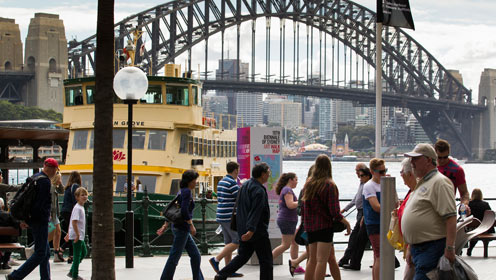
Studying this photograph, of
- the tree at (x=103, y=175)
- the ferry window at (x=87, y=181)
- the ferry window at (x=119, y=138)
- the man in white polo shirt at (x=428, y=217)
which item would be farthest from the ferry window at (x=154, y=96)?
the man in white polo shirt at (x=428, y=217)

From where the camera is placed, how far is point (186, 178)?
8750mm

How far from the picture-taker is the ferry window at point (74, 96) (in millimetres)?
20422

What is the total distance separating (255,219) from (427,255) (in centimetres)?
252

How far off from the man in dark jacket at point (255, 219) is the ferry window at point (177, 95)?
37.2 feet

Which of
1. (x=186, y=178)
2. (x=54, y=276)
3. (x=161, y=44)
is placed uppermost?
(x=161, y=44)

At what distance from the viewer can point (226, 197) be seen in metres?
9.97

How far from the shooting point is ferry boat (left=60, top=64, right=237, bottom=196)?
63.6 ft

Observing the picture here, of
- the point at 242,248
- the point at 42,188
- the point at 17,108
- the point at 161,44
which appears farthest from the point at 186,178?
the point at 17,108

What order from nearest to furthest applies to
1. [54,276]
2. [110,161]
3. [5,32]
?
[110,161], [54,276], [5,32]

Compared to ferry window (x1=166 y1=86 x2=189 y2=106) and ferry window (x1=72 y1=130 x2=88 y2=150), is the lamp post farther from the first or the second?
ferry window (x1=72 y1=130 x2=88 y2=150)

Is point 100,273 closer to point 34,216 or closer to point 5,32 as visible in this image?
point 34,216

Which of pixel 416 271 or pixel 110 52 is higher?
pixel 110 52

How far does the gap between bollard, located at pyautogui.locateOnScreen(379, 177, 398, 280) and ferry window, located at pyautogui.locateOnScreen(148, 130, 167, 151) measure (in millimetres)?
13060

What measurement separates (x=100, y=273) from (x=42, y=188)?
140 centimetres
